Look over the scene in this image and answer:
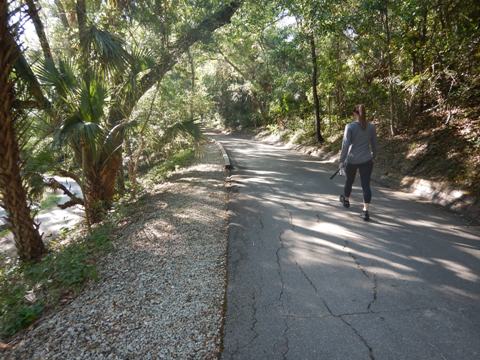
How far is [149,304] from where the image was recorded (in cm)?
317

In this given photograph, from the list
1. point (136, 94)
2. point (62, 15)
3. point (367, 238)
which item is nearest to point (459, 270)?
point (367, 238)

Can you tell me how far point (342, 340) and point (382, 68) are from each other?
10.3 m

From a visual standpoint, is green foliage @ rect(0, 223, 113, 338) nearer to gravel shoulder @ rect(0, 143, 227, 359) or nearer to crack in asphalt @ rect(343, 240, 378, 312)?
gravel shoulder @ rect(0, 143, 227, 359)

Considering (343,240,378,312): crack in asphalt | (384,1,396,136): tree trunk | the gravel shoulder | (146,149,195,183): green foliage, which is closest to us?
the gravel shoulder

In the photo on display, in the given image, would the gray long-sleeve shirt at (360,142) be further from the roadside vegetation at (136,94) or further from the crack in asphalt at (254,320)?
the crack in asphalt at (254,320)

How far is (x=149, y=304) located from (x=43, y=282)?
1.74 metres

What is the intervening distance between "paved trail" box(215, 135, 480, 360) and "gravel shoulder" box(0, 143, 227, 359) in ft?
0.88

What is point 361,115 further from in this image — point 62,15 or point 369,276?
point 62,15

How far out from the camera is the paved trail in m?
2.55

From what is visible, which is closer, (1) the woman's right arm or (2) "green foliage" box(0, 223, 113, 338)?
(2) "green foliage" box(0, 223, 113, 338)

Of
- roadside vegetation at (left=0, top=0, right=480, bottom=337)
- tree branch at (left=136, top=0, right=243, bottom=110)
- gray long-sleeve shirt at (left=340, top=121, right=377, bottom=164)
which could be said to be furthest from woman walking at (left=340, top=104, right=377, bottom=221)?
tree branch at (left=136, top=0, right=243, bottom=110)

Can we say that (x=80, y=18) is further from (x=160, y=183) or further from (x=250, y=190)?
(x=250, y=190)

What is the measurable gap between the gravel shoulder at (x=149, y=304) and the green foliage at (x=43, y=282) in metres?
0.22

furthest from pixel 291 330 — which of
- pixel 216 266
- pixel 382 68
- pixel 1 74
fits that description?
pixel 382 68
